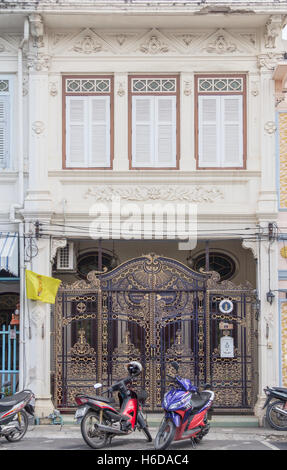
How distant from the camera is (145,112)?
579 inches

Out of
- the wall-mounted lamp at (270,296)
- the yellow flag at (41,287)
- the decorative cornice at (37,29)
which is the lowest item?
the wall-mounted lamp at (270,296)

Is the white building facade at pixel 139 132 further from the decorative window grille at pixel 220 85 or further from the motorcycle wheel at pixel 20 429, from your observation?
the motorcycle wheel at pixel 20 429

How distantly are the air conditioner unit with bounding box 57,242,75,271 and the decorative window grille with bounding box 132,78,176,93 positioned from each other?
3.15 metres

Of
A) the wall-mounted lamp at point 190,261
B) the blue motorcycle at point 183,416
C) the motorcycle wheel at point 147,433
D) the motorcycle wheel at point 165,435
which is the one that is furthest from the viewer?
the wall-mounted lamp at point 190,261

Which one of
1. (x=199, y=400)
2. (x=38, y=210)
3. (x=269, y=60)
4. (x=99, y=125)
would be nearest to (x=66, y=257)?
(x=38, y=210)

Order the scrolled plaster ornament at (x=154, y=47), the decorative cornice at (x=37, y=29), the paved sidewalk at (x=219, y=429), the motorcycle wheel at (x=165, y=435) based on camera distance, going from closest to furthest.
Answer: the motorcycle wheel at (x=165, y=435)
the paved sidewalk at (x=219, y=429)
the decorative cornice at (x=37, y=29)
the scrolled plaster ornament at (x=154, y=47)

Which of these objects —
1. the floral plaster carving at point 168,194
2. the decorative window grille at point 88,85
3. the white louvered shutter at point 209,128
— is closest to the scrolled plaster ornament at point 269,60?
the white louvered shutter at point 209,128

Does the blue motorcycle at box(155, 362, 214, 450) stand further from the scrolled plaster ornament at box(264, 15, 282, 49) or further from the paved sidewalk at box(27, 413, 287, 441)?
the scrolled plaster ornament at box(264, 15, 282, 49)

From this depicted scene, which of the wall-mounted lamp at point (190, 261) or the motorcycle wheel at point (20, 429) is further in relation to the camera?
the wall-mounted lamp at point (190, 261)

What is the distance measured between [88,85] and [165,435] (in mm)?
6783

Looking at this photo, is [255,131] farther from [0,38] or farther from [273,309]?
[0,38]

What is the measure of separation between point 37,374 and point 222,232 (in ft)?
13.6

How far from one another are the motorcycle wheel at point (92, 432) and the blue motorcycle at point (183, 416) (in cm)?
82

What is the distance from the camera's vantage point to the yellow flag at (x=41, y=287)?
1385 centimetres
